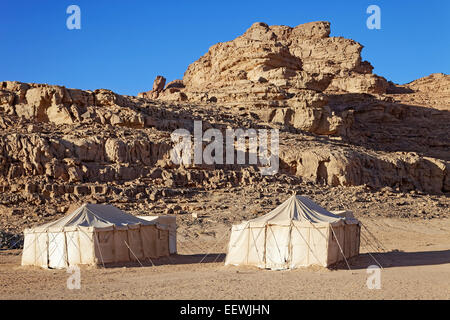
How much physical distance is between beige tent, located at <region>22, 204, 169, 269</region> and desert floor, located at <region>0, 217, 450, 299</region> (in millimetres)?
632

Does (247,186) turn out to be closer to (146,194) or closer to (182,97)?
(146,194)

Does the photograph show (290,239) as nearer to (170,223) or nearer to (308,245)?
(308,245)

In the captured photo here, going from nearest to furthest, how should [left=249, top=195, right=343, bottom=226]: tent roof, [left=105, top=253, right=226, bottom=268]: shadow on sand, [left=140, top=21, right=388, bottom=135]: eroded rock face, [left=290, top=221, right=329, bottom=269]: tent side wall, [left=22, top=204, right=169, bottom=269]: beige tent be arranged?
[left=290, top=221, right=329, bottom=269]: tent side wall, [left=249, top=195, right=343, bottom=226]: tent roof, [left=22, top=204, right=169, bottom=269]: beige tent, [left=105, top=253, right=226, bottom=268]: shadow on sand, [left=140, top=21, right=388, bottom=135]: eroded rock face

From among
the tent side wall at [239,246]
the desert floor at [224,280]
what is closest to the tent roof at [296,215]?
the tent side wall at [239,246]

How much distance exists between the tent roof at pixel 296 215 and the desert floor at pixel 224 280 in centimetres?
170

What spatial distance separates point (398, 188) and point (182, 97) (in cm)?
2545

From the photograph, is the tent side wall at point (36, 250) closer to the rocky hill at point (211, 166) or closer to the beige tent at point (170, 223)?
the beige tent at point (170, 223)

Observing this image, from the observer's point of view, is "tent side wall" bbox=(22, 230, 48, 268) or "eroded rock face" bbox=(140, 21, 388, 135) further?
"eroded rock face" bbox=(140, 21, 388, 135)

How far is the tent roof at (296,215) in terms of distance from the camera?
706 inches

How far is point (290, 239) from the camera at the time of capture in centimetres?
1728

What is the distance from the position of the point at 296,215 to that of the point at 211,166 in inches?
709
